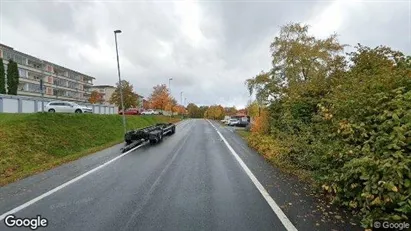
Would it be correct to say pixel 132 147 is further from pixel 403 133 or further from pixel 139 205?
pixel 403 133

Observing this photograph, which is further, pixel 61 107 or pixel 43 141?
pixel 61 107

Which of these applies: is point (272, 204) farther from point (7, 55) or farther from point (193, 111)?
point (193, 111)

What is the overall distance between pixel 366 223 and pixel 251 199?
2.44 meters

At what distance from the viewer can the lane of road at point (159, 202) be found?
16.8 feet

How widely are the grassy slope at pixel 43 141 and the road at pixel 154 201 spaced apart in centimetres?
275

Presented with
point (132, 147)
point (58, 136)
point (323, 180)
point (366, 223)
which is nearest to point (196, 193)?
Answer: point (323, 180)

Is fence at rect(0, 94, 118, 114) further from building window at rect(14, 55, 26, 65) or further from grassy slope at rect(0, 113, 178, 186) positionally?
building window at rect(14, 55, 26, 65)

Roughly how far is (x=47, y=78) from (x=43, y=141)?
77.9 m

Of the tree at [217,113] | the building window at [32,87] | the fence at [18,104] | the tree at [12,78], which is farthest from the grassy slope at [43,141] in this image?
the tree at [217,113]

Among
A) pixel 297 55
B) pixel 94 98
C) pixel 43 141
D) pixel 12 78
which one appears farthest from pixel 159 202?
pixel 94 98

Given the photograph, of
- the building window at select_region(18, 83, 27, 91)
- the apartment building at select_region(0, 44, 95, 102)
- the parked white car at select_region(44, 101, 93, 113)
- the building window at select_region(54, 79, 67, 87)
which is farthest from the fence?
the building window at select_region(54, 79, 67, 87)

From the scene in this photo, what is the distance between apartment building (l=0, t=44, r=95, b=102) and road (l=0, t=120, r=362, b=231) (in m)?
73.6

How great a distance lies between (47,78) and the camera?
84.6 meters

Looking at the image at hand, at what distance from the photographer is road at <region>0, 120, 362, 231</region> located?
16.8 feet
